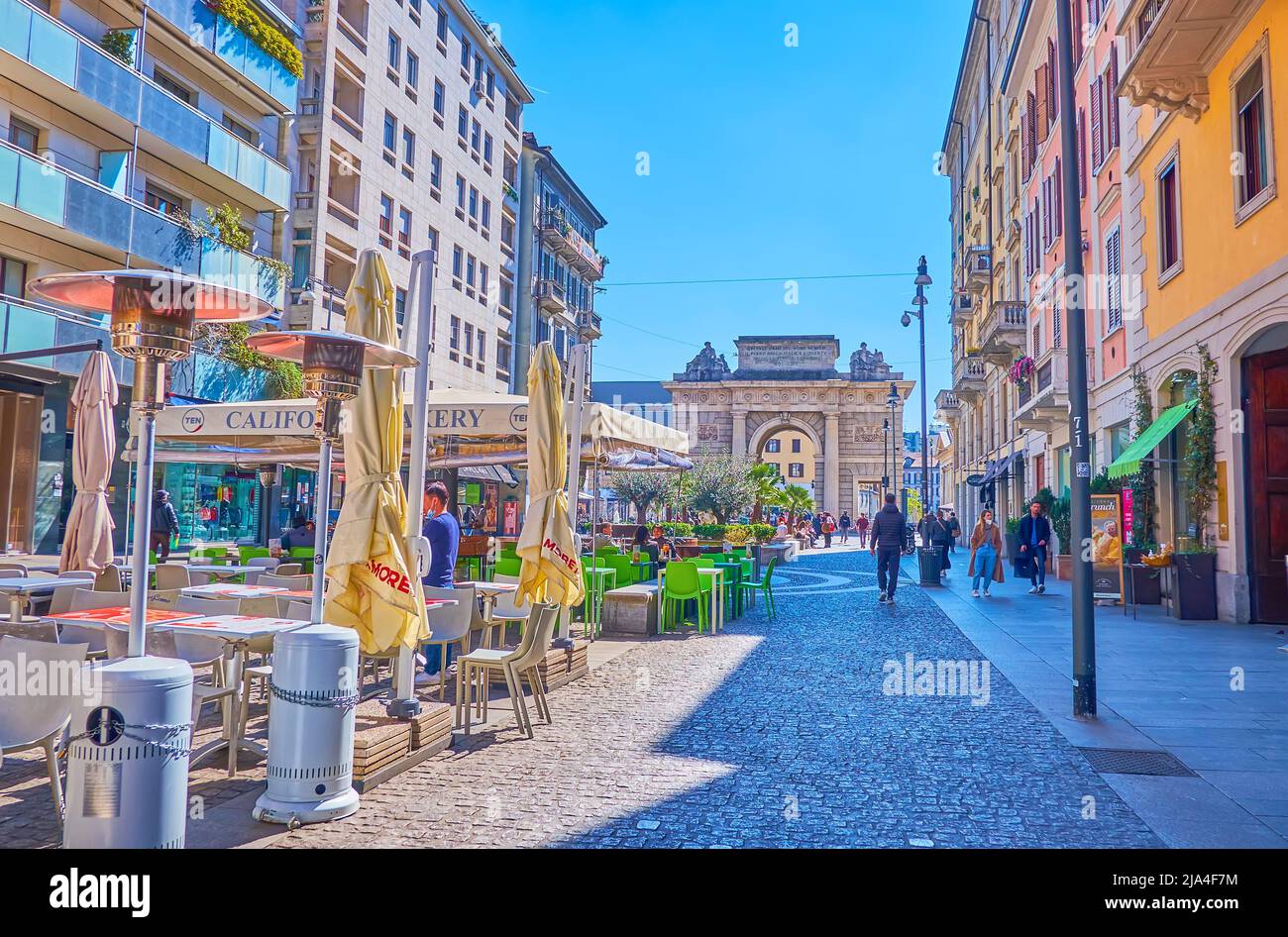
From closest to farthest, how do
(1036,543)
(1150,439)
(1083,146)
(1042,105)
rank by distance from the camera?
(1150,439) < (1036,543) < (1083,146) < (1042,105)

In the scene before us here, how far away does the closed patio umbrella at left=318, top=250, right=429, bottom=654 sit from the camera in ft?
18.4

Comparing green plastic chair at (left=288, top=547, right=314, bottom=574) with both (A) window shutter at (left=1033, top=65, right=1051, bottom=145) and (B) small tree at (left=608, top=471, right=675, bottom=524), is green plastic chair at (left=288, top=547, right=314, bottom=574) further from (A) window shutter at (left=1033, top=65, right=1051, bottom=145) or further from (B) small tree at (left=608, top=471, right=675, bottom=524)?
(B) small tree at (left=608, top=471, right=675, bottom=524)

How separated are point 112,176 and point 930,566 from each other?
19351 mm

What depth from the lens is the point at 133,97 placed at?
18250mm

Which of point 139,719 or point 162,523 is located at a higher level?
point 162,523

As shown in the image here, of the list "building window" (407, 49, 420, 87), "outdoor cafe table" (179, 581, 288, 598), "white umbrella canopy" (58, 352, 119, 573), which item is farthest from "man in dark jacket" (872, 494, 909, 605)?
"building window" (407, 49, 420, 87)

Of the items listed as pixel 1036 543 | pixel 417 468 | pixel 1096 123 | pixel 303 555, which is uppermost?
pixel 1096 123

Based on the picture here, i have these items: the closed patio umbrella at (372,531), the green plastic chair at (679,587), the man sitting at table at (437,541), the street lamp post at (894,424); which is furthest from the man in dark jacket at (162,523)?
the street lamp post at (894,424)

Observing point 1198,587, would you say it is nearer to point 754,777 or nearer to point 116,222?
point 754,777

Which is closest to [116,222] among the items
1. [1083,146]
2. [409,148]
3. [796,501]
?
[409,148]

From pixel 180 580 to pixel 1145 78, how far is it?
1429cm

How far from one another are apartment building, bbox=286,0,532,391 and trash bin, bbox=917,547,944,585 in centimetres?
1359

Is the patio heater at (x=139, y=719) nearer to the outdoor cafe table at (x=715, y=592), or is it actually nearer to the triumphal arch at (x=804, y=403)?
the outdoor cafe table at (x=715, y=592)
